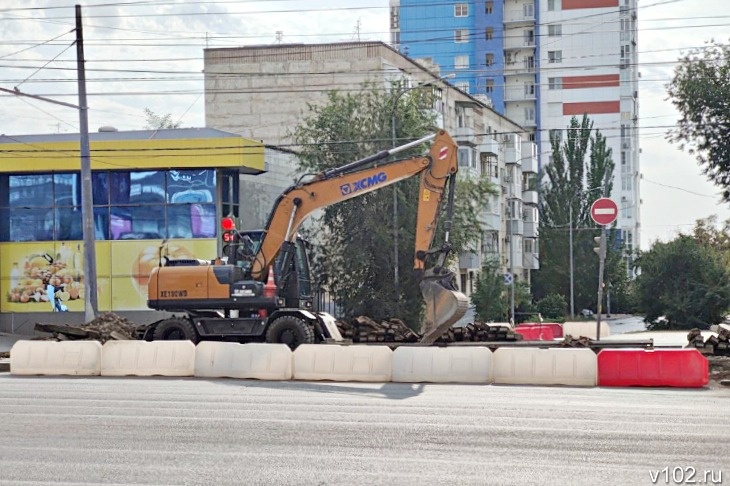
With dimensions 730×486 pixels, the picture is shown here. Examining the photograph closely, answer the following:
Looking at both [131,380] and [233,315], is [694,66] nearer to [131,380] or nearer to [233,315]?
[233,315]

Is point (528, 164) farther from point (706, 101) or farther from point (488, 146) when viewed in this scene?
point (706, 101)

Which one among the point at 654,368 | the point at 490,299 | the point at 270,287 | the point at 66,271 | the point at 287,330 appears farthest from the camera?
the point at 490,299

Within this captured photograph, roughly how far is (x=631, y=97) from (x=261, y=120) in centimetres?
7071

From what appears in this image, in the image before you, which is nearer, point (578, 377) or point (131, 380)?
point (578, 377)

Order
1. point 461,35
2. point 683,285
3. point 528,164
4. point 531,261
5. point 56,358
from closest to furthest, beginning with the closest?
point 56,358 → point 683,285 → point 531,261 → point 528,164 → point 461,35

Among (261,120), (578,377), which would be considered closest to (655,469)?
(578,377)

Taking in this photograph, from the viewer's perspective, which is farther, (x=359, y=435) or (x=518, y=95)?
(x=518, y=95)

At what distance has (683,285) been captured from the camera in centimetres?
5822

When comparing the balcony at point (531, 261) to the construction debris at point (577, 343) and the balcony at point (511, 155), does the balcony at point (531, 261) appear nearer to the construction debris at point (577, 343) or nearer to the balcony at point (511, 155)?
the balcony at point (511, 155)

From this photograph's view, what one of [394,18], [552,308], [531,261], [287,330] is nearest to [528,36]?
[394,18]

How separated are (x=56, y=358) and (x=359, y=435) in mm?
12273

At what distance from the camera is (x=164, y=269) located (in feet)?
92.6

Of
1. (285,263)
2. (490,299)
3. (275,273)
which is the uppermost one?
(285,263)

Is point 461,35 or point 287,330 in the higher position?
point 461,35
